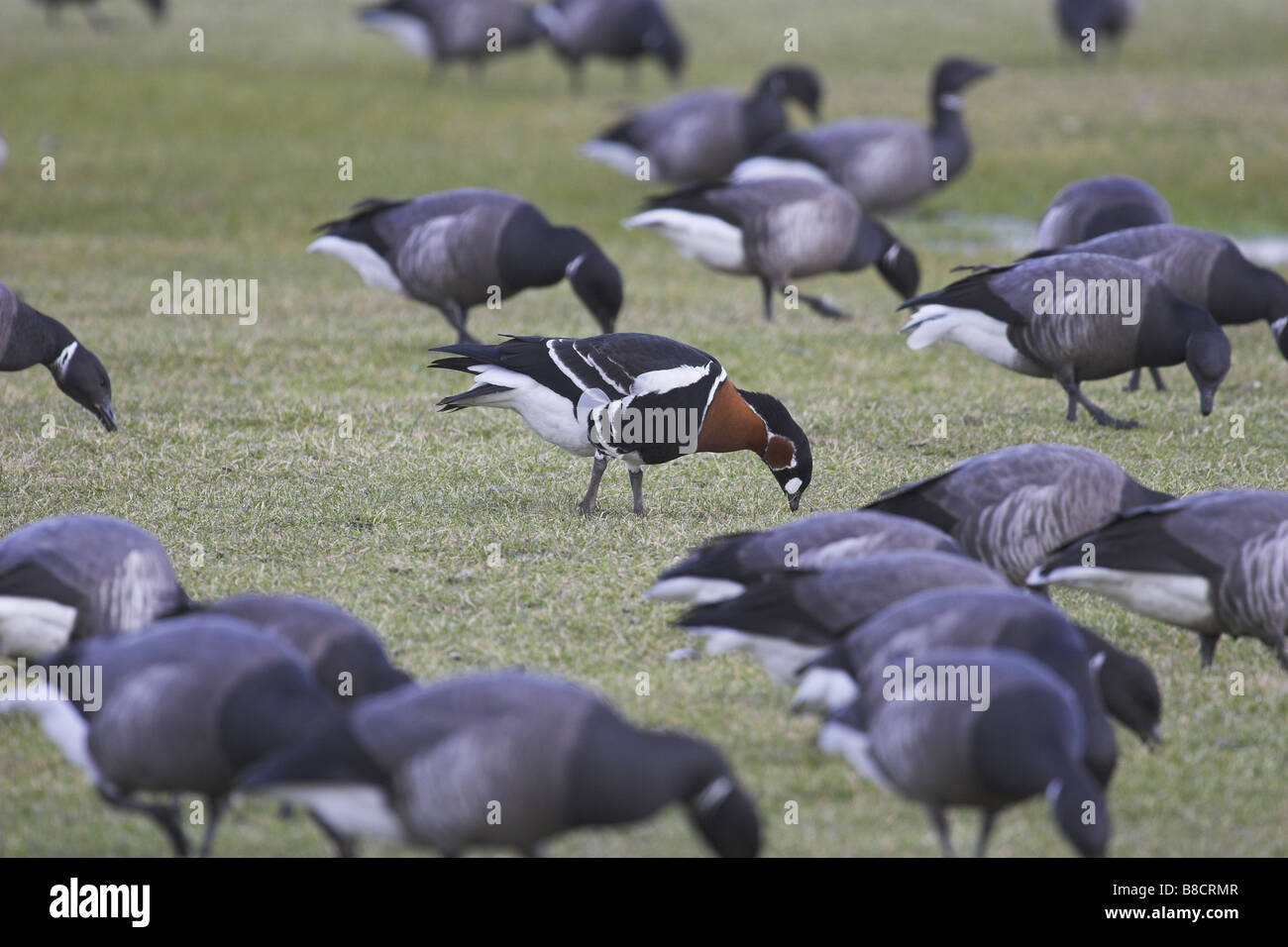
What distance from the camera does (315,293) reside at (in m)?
14.1

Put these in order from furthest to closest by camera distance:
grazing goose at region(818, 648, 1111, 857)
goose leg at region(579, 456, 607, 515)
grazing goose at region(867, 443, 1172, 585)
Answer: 1. goose leg at region(579, 456, 607, 515)
2. grazing goose at region(867, 443, 1172, 585)
3. grazing goose at region(818, 648, 1111, 857)

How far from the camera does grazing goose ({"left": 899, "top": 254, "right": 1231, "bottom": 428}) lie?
30.5 feet

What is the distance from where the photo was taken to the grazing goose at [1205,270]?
10.4 meters

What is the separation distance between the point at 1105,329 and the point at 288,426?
5325mm

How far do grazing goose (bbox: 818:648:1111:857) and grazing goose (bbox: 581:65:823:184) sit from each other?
14625mm

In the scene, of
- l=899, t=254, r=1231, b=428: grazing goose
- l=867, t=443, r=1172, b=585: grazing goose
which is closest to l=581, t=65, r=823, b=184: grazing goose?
l=899, t=254, r=1231, b=428: grazing goose

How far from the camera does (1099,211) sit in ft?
39.2

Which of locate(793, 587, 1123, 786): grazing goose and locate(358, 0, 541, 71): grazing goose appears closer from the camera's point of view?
locate(793, 587, 1123, 786): grazing goose

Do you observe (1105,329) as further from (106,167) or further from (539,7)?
(539,7)

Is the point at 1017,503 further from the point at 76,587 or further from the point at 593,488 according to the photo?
the point at 76,587

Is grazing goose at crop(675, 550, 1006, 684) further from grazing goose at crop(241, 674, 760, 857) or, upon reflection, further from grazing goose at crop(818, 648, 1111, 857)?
grazing goose at crop(241, 674, 760, 857)

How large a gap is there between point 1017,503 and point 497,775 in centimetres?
321

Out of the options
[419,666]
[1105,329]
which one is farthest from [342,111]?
[419,666]

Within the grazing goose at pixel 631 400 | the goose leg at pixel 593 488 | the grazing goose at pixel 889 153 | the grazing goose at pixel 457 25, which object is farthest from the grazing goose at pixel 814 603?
the grazing goose at pixel 457 25
